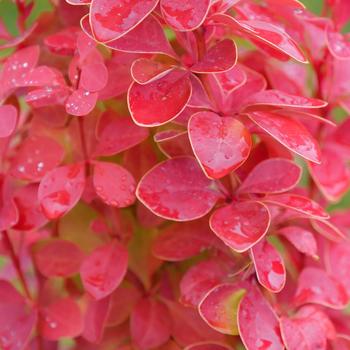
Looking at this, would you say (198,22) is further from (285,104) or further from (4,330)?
(4,330)

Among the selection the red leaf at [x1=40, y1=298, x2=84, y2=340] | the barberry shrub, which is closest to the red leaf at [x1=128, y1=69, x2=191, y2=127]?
the barberry shrub

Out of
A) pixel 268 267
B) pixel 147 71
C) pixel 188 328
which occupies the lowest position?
pixel 188 328

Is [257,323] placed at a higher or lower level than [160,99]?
lower

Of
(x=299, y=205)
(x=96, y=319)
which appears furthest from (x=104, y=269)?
(x=299, y=205)

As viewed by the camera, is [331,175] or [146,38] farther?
[331,175]

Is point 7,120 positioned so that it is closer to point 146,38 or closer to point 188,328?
point 146,38

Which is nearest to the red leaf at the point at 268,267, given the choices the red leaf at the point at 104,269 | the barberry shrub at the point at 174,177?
the barberry shrub at the point at 174,177

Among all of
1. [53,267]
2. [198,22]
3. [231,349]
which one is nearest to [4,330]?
[53,267]
